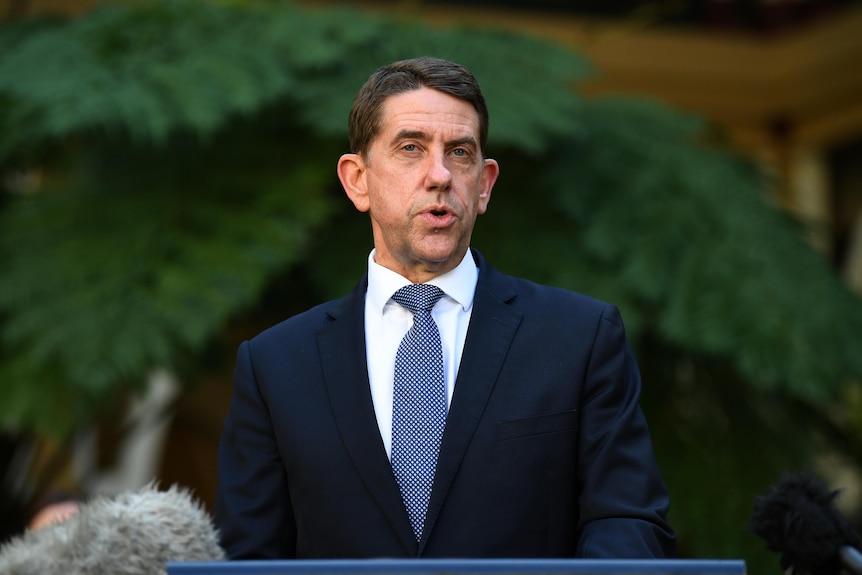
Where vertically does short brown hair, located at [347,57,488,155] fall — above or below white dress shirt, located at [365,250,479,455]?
above

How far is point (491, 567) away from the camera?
149 centimetres

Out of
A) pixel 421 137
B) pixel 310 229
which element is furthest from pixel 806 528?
pixel 310 229

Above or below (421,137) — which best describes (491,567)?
below

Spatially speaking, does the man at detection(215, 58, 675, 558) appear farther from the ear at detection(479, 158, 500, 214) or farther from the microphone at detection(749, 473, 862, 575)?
the microphone at detection(749, 473, 862, 575)

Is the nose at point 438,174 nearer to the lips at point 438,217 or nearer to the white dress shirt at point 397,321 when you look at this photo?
the lips at point 438,217

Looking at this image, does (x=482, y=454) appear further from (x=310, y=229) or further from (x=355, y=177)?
(x=310, y=229)

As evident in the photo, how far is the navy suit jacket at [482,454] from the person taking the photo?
6.70 feet

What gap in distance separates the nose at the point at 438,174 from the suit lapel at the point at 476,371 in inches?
9.0

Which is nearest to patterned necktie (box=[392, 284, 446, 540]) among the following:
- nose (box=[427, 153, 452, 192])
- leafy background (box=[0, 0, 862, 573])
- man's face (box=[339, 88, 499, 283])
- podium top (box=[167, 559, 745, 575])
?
man's face (box=[339, 88, 499, 283])

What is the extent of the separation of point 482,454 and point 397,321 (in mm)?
314

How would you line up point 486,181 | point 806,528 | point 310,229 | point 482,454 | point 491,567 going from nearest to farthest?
point 491,567, point 482,454, point 806,528, point 486,181, point 310,229

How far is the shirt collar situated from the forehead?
25 cm

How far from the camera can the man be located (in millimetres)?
2051

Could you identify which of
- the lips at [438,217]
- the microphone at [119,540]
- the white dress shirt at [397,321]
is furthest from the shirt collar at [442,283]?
the microphone at [119,540]
